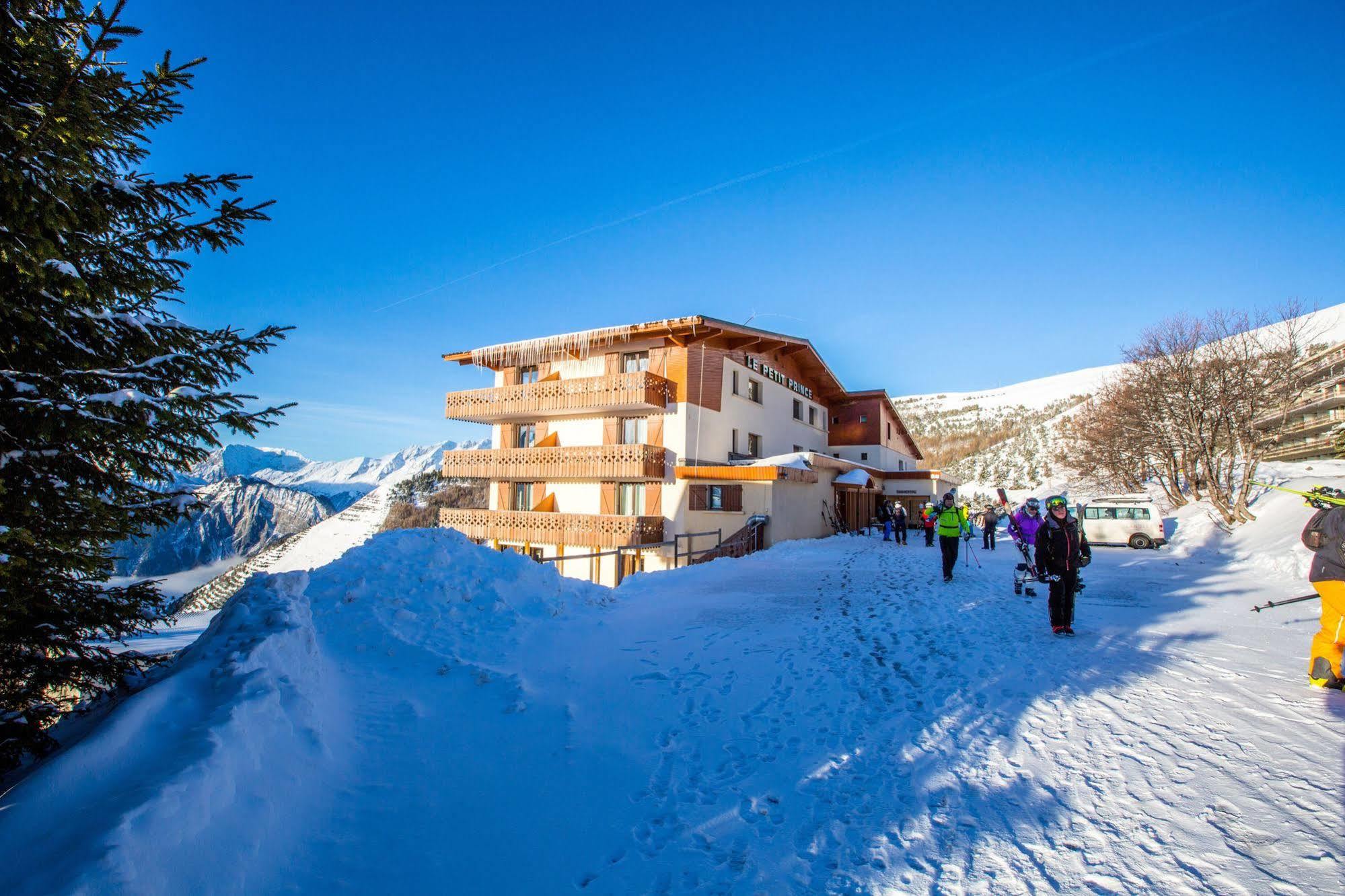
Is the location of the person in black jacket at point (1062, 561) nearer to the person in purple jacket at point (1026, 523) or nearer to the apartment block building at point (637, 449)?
the person in purple jacket at point (1026, 523)

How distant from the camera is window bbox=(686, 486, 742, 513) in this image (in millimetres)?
22375

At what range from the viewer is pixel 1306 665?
6027 mm

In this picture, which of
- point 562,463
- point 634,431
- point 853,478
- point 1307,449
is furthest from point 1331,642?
point 1307,449

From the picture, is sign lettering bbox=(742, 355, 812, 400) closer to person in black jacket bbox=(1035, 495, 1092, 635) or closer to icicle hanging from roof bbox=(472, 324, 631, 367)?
icicle hanging from roof bbox=(472, 324, 631, 367)

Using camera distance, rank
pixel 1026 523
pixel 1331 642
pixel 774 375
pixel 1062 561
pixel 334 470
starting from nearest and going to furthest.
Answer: pixel 1331 642, pixel 1062 561, pixel 1026 523, pixel 774 375, pixel 334 470

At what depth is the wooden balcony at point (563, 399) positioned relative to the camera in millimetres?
22094

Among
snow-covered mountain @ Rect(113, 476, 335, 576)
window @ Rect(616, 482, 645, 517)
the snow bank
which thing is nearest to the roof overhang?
window @ Rect(616, 482, 645, 517)

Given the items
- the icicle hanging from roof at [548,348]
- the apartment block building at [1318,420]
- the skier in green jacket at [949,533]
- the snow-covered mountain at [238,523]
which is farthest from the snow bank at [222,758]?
the snow-covered mountain at [238,523]

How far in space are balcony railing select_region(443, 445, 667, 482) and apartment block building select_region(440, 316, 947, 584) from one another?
0.06 m

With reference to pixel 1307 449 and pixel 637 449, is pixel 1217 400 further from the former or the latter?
pixel 1307 449

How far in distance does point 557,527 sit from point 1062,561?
60.5 feet

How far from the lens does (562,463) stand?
23.5 m

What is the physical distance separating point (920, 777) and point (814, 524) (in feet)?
79.4

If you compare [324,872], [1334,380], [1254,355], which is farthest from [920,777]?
[1334,380]
